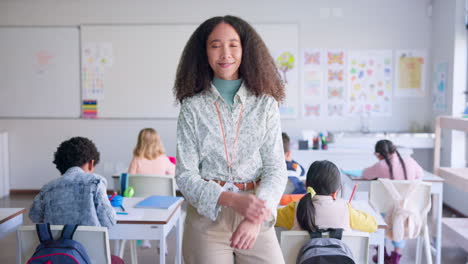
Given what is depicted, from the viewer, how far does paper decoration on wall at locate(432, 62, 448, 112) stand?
4691mm

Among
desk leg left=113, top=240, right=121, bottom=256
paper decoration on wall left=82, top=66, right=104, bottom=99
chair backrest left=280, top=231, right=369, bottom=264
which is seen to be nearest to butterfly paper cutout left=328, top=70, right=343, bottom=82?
paper decoration on wall left=82, top=66, right=104, bottom=99

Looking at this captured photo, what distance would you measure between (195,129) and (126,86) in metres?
4.38

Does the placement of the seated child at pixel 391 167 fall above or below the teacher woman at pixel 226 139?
below

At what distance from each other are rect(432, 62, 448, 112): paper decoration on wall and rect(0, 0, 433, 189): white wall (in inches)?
7.5

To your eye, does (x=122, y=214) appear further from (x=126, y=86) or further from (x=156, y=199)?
(x=126, y=86)

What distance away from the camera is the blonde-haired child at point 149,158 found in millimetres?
3312

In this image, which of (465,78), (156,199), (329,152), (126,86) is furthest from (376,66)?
(156,199)

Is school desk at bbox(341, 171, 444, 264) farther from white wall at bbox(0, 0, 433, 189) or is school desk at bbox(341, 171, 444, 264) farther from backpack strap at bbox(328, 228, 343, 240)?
white wall at bbox(0, 0, 433, 189)

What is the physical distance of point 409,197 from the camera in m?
2.69

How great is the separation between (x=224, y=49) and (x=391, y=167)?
2.26 meters

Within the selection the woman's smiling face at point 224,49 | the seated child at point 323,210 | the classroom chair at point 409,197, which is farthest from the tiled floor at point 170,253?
the woman's smiling face at point 224,49

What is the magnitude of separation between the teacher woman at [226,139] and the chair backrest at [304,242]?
0.56 meters

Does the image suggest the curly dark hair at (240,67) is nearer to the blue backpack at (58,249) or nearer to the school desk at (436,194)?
the blue backpack at (58,249)

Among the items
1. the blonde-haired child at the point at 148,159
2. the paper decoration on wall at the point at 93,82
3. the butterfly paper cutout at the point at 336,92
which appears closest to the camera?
the blonde-haired child at the point at 148,159
